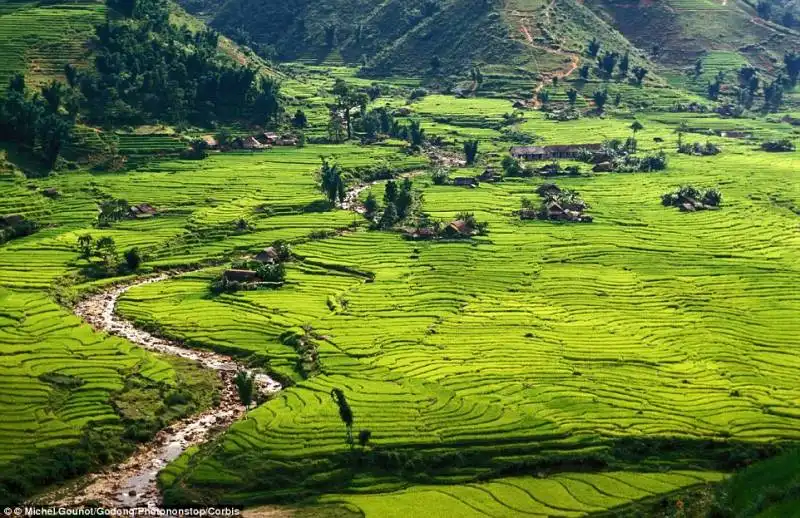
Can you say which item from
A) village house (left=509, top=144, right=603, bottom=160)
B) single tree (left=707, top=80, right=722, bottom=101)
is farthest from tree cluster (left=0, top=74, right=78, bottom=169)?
single tree (left=707, top=80, right=722, bottom=101)

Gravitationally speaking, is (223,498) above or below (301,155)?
below

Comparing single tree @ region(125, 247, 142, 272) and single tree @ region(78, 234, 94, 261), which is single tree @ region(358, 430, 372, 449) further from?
single tree @ region(78, 234, 94, 261)

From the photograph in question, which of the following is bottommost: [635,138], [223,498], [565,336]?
[223,498]

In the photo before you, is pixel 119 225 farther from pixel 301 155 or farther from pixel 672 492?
pixel 672 492

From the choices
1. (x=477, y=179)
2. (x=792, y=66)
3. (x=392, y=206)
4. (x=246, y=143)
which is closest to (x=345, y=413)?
(x=392, y=206)

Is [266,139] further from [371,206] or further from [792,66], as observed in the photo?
[792,66]

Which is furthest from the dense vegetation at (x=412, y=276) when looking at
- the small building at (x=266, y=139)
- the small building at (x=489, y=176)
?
the small building at (x=266, y=139)

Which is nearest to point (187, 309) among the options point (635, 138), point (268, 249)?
point (268, 249)
